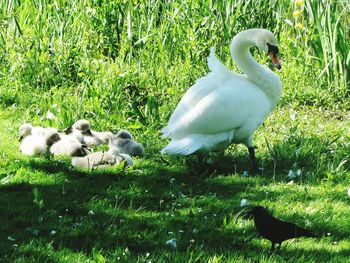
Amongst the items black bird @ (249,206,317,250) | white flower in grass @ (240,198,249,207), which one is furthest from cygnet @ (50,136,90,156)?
black bird @ (249,206,317,250)

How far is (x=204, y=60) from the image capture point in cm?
839

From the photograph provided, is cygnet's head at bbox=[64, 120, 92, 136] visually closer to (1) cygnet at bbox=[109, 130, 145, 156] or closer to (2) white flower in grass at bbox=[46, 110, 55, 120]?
(1) cygnet at bbox=[109, 130, 145, 156]

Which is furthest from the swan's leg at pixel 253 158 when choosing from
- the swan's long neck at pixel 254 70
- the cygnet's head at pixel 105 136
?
the cygnet's head at pixel 105 136

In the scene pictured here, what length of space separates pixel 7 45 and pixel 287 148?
385cm

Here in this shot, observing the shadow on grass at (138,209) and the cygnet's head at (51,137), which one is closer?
the shadow on grass at (138,209)

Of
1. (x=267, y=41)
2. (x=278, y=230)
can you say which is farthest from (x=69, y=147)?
(x=278, y=230)

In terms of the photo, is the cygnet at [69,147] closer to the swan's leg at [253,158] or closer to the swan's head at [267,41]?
the swan's leg at [253,158]

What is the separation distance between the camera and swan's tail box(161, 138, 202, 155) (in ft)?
19.0

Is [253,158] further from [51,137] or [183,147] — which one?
[51,137]

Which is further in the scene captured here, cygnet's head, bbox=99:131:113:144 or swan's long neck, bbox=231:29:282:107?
cygnet's head, bbox=99:131:113:144

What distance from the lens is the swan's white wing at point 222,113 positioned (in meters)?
5.87

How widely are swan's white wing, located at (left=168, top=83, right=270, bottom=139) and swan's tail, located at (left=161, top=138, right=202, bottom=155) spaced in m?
0.10

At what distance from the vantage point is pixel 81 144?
6438mm

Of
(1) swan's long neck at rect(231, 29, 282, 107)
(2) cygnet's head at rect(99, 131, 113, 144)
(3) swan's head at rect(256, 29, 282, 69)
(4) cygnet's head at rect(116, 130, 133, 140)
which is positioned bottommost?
(2) cygnet's head at rect(99, 131, 113, 144)
